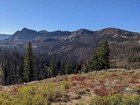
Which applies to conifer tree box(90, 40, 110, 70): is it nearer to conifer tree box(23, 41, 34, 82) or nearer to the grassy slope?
conifer tree box(23, 41, 34, 82)

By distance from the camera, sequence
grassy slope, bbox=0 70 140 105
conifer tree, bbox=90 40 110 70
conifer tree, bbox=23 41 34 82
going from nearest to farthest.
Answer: grassy slope, bbox=0 70 140 105, conifer tree, bbox=90 40 110 70, conifer tree, bbox=23 41 34 82

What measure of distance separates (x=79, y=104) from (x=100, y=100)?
4.56 ft

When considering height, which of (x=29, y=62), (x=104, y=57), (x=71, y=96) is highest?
(x=71, y=96)

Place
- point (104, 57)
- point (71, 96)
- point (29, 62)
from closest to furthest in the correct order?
point (71, 96) → point (104, 57) → point (29, 62)

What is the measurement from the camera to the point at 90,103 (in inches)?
506

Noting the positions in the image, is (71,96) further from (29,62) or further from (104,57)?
(29,62)

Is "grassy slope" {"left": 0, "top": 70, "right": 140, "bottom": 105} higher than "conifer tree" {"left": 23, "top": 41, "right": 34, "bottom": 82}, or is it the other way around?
"grassy slope" {"left": 0, "top": 70, "right": 140, "bottom": 105}

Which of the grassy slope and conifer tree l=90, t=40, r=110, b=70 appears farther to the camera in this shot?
conifer tree l=90, t=40, r=110, b=70

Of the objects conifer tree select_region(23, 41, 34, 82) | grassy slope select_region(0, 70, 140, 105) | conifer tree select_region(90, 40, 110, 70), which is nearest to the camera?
grassy slope select_region(0, 70, 140, 105)

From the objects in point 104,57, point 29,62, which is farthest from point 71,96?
point 29,62

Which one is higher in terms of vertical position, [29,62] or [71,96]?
[71,96]

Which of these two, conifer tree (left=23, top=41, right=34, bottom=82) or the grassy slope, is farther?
conifer tree (left=23, top=41, right=34, bottom=82)

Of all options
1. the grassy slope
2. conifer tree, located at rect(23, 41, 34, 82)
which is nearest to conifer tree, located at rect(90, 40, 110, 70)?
conifer tree, located at rect(23, 41, 34, 82)

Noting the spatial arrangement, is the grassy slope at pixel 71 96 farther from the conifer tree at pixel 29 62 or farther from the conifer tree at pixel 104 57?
the conifer tree at pixel 29 62
